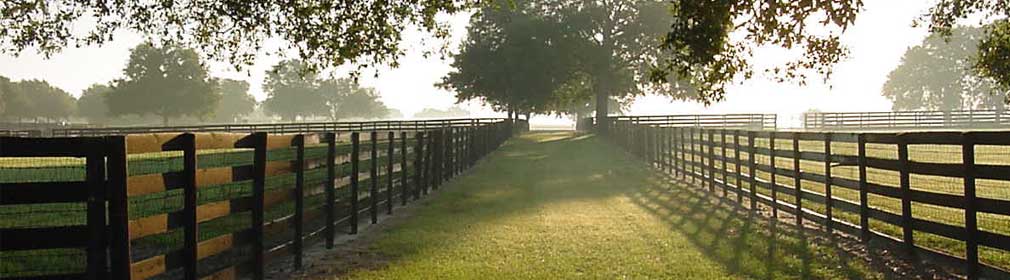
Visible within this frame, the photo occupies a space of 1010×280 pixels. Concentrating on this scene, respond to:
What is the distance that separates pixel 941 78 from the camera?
309ft

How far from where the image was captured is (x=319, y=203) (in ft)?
29.3

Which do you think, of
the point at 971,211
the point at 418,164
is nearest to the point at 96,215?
the point at 971,211

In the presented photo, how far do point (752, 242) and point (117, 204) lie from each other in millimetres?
6963

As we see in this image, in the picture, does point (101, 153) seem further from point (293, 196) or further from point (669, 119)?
point (669, 119)

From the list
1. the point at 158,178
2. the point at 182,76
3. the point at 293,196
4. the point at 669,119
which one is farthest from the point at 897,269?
the point at 182,76

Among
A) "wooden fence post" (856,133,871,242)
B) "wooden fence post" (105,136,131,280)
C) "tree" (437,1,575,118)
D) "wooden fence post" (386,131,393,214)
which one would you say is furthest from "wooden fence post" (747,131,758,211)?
"tree" (437,1,575,118)

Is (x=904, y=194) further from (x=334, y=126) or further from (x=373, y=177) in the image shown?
(x=334, y=126)

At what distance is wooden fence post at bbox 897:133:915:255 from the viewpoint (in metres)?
7.93

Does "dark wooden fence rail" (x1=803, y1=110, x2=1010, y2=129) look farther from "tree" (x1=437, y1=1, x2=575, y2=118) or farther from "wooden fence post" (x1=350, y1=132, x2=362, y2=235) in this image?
"wooden fence post" (x1=350, y1=132, x2=362, y2=235)

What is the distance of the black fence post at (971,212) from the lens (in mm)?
6883

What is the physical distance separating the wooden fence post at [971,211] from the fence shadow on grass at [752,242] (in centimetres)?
77

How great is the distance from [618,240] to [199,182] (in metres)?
5.16

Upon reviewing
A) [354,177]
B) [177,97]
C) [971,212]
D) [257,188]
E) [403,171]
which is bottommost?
[971,212]

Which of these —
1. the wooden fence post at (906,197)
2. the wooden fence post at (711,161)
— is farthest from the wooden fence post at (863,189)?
the wooden fence post at (711,161)
